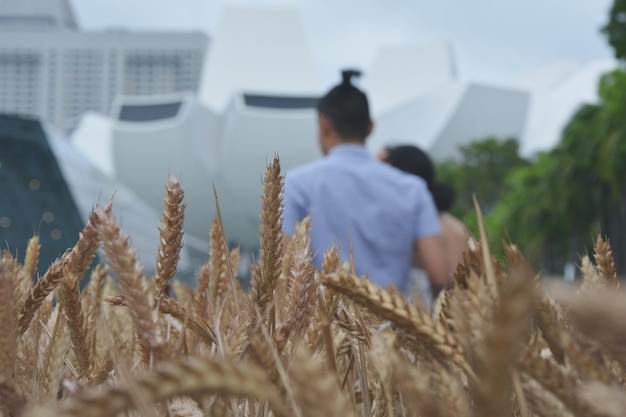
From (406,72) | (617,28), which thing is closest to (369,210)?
(617,28)

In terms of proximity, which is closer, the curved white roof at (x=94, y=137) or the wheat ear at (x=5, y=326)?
the wheat ear at (x=5, y=326)

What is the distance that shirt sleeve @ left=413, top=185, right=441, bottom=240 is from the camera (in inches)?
97.6

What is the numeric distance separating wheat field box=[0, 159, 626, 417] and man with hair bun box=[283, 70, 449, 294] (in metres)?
1.54

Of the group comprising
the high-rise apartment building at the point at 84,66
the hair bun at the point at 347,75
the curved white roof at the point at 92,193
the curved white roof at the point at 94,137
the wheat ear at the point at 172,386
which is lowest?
the high-rise apartment building at the point at 84,66

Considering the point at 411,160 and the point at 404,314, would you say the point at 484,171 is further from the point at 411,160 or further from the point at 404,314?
the point at 404,314

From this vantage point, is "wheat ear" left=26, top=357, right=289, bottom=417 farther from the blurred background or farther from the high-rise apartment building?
the high-rise apartment building

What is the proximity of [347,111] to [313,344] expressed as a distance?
6.79 ft

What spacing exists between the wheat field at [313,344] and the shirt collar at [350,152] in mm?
1708

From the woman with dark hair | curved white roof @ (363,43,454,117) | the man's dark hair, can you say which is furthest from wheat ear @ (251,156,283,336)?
curved white roof @ (363,43,454,117)

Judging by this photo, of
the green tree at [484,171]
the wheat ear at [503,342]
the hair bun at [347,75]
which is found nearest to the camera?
the wheat ear at [503,342]

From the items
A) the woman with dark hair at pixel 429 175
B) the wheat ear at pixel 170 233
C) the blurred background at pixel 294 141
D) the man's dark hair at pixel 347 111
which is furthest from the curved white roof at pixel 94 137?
the wheat ear at pixel 170 233

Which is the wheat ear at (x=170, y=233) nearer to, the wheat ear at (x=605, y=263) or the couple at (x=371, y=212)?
the wheat ear at (x=605, y=263)

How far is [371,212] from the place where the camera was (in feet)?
7.95

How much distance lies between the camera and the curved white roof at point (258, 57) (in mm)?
44938
